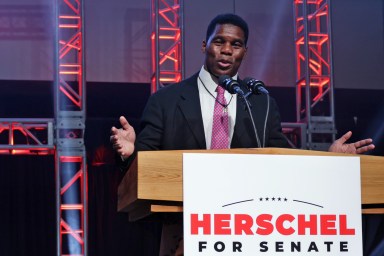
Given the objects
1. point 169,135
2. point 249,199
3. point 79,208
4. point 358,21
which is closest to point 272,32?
point 358,21

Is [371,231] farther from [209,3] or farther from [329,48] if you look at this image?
[209,3]

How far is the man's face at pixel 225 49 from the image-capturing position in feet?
8.97

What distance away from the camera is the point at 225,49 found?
8.99ft

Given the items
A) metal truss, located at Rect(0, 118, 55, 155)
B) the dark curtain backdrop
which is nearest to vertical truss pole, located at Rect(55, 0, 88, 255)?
metal truss, located at Rect(0, 118, 55, 155)

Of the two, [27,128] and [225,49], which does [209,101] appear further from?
[27,128]

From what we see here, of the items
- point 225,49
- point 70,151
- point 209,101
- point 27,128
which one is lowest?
point 70,151

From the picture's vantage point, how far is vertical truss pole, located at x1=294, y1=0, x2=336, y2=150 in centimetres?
653

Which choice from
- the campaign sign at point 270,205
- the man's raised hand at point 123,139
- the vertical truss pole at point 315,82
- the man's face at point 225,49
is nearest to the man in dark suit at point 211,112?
the man's face at point 225,49

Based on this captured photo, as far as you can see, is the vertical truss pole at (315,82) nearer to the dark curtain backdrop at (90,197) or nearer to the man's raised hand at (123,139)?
the dark curtain backdrop at (90,197)

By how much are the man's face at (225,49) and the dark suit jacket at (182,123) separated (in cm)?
13

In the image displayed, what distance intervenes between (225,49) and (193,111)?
0.88 feet

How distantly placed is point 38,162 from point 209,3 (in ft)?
6.81

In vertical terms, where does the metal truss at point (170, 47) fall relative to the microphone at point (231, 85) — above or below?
above

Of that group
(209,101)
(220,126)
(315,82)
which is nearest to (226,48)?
(209,101)
